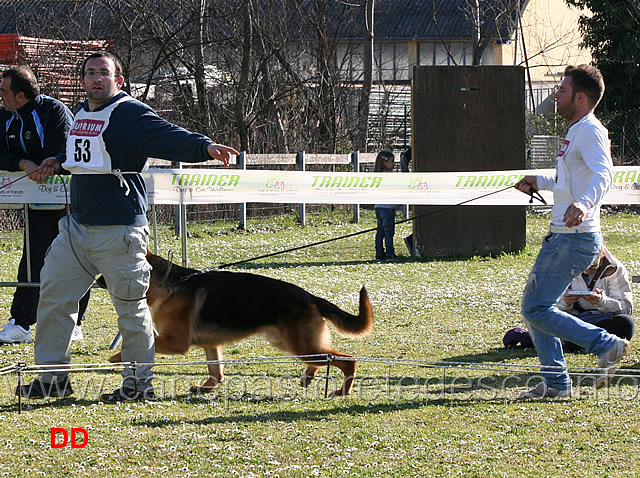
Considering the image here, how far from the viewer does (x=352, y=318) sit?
545 centimetres

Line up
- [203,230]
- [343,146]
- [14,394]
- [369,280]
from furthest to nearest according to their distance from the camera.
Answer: [343,146] → [203,230] → [369,280] → [14,394]

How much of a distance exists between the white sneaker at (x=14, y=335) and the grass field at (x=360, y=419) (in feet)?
0.45

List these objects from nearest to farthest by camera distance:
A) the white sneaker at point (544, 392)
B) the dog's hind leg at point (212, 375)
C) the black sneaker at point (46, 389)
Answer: the black sneaker at point (46, 389)
the white sneaker at point (544, 392)
the dog's hind leg at point (212, 375)

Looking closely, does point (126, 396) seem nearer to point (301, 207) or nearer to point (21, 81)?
point (21, 81)

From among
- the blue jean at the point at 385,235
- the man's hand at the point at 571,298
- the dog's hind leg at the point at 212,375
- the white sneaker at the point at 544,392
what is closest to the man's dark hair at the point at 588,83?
the man's hand at the point at 571,298

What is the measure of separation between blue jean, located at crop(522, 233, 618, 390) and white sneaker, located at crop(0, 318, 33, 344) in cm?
419

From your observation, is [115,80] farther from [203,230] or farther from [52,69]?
[52,69]

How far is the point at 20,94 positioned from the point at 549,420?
4793mm

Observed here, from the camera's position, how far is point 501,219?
13.3 meters

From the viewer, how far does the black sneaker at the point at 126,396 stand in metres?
5.09

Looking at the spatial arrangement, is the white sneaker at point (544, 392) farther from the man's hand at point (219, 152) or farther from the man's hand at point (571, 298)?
the man's hand at point (219, 152)

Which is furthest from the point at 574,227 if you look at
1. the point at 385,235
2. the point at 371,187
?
the point at 385,235

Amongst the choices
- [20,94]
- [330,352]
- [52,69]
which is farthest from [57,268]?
[52,69]

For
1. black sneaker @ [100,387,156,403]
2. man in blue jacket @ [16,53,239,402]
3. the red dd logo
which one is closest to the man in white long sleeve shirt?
man in blue jacket @ [16,53,239,402]
